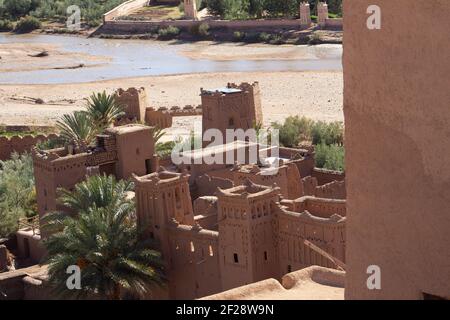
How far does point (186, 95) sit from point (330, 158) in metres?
23.7

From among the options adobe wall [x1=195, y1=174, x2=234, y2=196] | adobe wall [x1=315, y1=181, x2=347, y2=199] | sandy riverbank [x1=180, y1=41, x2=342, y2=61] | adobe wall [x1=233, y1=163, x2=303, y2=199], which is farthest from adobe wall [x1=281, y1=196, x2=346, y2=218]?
sandy riverbank [x1=180, y1=41, x2=342, y2=61]

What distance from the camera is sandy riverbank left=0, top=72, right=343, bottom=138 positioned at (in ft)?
139

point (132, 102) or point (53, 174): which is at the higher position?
point (53, 174)

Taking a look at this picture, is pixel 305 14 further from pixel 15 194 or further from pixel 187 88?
pixel 15 194

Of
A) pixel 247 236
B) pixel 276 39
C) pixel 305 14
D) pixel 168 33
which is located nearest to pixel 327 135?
pixel 247 236

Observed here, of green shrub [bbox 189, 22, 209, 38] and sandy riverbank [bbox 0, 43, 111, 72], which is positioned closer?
sandy riverbank [bbox 0, 43, 111, 72]

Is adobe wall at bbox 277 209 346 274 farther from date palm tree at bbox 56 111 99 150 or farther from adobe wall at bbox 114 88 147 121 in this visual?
adobe wall at bbox 114 88 147 121

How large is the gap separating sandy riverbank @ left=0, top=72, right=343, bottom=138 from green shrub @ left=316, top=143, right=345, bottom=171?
33.1 feet

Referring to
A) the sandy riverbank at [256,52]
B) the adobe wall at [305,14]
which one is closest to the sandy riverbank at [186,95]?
the sandy riverbank at [256,52]

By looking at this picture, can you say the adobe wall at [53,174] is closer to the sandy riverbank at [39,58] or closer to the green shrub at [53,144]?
the green shrub at [53,144]

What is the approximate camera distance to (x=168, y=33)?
75938mm

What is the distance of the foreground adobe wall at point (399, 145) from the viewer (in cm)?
466

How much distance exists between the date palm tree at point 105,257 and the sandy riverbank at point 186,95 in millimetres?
18648

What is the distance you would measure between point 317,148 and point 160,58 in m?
40.2
